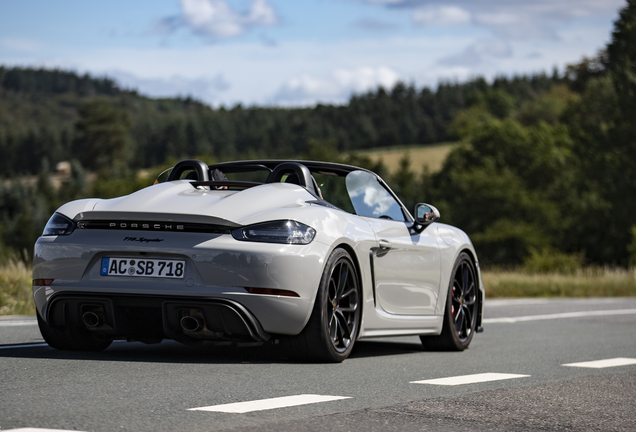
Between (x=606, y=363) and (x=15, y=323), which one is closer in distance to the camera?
(x=606, y=363)

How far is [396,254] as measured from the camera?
24.2ft

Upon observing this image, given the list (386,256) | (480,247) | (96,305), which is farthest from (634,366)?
(480,247)

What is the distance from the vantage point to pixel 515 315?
14.0 m

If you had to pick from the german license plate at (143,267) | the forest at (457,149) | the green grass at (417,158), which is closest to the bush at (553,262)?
the forest at (457,149)

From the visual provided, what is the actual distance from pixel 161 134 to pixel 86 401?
164404 mm

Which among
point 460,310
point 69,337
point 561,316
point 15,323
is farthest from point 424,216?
point 561,316

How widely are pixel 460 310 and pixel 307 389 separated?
340cm

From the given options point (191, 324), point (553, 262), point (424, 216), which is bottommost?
point (553, 262)

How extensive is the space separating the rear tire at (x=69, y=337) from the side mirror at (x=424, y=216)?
271 cm

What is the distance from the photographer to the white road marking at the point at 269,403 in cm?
454

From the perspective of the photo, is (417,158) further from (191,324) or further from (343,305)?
(191,324)

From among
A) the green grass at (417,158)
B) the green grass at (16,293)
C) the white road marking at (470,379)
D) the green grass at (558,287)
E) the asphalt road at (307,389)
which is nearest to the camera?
the asphalt road at (307,389)

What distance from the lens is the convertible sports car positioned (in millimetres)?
6035

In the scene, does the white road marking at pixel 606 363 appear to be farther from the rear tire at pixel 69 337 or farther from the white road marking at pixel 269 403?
the rear tire at pixel 69 337
